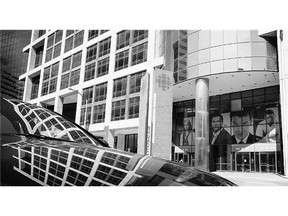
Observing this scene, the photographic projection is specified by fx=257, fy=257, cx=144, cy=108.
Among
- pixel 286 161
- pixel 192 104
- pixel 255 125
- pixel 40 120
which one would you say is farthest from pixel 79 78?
pixel 40 120

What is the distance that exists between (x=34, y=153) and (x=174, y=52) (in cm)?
2118

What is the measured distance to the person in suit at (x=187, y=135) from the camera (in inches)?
1012

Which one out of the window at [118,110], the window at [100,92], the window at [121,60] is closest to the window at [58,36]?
the window at [100,92]

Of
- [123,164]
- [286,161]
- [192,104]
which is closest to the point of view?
[123,164]

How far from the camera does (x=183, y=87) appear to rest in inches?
901

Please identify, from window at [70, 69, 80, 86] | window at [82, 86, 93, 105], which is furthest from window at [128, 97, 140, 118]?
window at [70, 69, 80, 86]

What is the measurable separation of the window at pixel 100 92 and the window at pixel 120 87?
1.64 metres

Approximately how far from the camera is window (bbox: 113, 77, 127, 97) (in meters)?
28.2

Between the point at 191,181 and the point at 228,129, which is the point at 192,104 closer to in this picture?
the point at 228,129

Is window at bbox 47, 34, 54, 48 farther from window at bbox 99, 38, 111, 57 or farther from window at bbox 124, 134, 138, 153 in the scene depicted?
window at bbox 124, 134, 138, 153

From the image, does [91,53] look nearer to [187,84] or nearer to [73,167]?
[187,84]

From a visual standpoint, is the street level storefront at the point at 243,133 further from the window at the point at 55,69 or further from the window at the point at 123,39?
the window at the point at 55,69

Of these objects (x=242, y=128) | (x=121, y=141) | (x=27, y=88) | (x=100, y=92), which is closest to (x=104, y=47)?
(x=100, y=92)

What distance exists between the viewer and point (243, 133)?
22.3 metres
